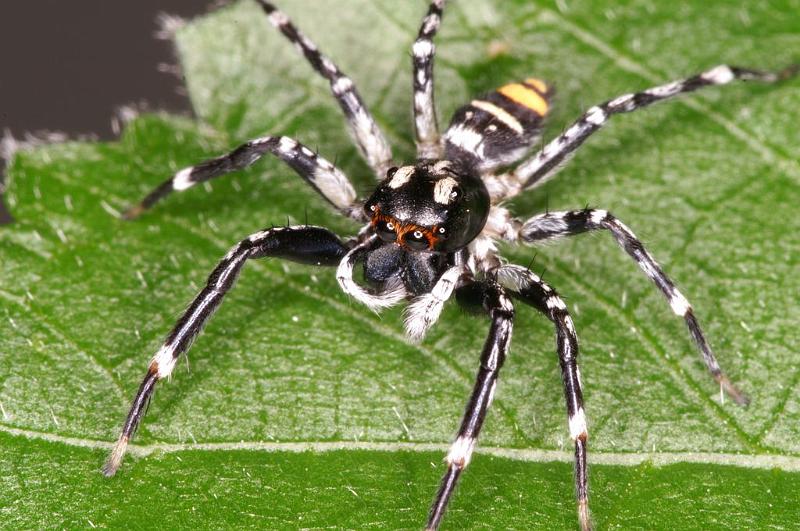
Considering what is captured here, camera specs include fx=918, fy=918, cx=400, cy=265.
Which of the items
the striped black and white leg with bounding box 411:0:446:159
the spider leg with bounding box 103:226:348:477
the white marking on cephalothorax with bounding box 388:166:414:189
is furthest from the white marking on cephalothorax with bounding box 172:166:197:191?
the striped black and white leg with bounding box 411:0:446:159

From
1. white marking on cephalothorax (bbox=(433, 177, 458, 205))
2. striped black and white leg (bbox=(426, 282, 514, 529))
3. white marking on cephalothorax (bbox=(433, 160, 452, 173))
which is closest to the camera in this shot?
striped black and white leg (bbox=(426, 282, 514, 529))

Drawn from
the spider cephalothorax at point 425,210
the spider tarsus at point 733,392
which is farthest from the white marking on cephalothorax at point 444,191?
the spider tarsus at point 733,392

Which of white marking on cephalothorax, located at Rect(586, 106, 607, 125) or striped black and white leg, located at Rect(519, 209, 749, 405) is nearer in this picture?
striped black and white leg, located at Rect(519, 209, 749, 405)

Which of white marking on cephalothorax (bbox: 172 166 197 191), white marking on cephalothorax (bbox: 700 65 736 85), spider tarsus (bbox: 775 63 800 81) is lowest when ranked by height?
spider tarsus (bbox: 775 63 800 81)

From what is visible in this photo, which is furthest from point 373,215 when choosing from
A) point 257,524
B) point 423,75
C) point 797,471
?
point 797,471

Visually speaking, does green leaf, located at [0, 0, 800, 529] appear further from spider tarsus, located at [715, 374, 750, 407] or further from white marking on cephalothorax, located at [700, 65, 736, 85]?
white marking on cephalothorax, located at [700, 65, 736, 85]

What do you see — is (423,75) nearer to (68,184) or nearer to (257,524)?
(68,184)

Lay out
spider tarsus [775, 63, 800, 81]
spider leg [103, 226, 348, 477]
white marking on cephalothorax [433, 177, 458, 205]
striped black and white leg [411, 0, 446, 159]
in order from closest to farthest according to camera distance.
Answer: spider leg [103, 226, 348, 477] → white marking on cephalothorax [433, 177, 458, 205] → striped black and white leg [411, 0, 446, 159] → spider tarsus [775, 63, 800, 81]
